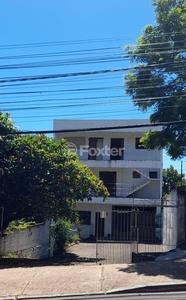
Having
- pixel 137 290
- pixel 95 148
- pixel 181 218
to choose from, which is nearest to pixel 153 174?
pixel 95 148

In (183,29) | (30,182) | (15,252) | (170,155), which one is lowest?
(15,252)

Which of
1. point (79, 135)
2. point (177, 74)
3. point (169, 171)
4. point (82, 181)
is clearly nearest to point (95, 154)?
point (79, 135)

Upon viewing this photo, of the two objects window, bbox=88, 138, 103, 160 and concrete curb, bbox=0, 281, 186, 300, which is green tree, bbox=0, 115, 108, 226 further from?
window, bbox=88, 138, 103, 160

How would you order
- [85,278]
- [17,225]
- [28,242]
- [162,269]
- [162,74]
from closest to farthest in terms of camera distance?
[85,278], [162,269], [162,74], [17,225], [28,242]

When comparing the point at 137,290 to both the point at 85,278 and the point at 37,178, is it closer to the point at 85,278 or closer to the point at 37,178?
the point at 85,278

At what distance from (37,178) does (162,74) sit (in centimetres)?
596

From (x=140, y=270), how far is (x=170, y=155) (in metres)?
5.55

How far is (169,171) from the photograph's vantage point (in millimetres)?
52312

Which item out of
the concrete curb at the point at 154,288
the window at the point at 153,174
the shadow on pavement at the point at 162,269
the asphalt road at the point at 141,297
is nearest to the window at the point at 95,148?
the window at the point at 153,174

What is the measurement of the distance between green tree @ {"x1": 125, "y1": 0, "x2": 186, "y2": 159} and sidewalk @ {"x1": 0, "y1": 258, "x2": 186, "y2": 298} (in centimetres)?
469

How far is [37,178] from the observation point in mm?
13398

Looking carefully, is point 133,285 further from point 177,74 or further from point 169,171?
point 169,171

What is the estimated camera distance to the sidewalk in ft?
26.3

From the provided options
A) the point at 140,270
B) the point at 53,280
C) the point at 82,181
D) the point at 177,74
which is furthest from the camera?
the point at 82,181
